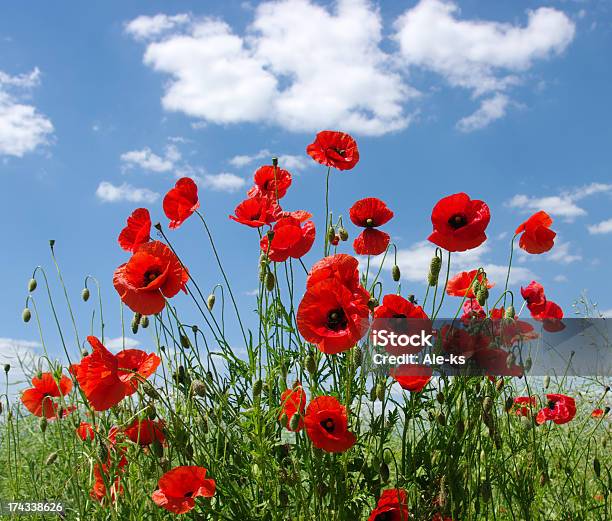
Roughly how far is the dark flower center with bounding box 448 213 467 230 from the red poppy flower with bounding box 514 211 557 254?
38 centimetres

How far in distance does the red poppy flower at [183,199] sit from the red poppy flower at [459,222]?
2.58 ft

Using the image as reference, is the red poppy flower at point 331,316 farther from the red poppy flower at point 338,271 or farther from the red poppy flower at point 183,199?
the red poppy flower at point 183,199

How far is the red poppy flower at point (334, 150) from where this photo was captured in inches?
96.1

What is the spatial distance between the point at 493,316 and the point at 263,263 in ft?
2.99

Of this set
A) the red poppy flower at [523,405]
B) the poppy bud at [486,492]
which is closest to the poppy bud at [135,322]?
the poppy bud at [486,492]

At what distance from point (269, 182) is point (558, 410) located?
4.40 feet

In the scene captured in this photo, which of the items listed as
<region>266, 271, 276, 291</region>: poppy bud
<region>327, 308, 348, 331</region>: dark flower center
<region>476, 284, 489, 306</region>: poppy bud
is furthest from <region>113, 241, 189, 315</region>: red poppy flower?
<region>476, 284, 489, 306</region>: poppy bud

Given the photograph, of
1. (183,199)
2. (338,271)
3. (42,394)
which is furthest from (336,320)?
(42,394)

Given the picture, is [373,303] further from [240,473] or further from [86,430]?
[86,430]

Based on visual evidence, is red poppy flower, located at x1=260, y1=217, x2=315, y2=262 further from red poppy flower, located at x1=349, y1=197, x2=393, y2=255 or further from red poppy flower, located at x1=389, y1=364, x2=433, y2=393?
red poppy flower, located at x1=389, y1=364, x2=433, y2=393

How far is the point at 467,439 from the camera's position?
7.30 ft

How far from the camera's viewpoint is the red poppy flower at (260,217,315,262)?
2.17 meters

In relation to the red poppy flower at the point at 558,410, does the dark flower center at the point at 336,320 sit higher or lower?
higher

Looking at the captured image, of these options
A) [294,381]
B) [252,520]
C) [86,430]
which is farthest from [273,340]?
[86,430]
